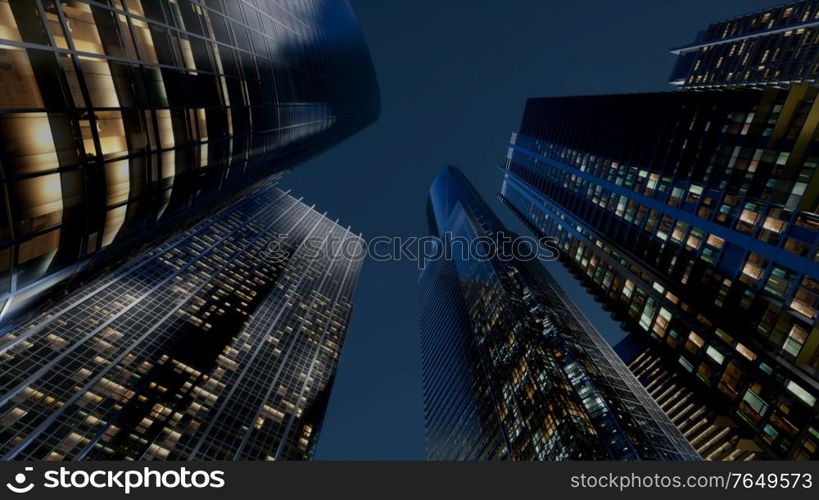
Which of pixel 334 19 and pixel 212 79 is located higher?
pixel 334 19

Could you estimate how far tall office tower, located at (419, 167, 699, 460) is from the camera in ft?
199

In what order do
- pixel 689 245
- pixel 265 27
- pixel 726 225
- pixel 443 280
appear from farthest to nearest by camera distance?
pixel 443 280 → pixel 689 245 → pixel 726 225 → pixel 265 27

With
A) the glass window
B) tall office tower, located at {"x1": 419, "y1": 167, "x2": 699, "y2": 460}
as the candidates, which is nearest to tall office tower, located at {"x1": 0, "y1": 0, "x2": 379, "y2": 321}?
the glass window

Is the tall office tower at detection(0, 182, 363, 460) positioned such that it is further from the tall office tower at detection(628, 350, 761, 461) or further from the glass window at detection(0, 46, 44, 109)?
the tall office tower at detection(628, 350, 761, 461)

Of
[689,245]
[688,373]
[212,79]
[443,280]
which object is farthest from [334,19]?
[443,280]

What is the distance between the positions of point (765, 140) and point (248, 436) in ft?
341

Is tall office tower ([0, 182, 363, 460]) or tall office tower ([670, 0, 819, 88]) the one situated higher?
tall office tower ([670, 0, 819, 88])

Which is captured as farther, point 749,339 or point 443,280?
point 443,280

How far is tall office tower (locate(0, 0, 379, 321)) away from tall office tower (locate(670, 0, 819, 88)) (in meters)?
107

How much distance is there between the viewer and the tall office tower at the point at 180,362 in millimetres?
66812

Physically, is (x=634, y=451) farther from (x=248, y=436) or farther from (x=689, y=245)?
(x=248, y=436)

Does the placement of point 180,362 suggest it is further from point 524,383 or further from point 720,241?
point 720,241

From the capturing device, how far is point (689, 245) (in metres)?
59.2

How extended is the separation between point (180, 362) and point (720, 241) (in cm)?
10602
